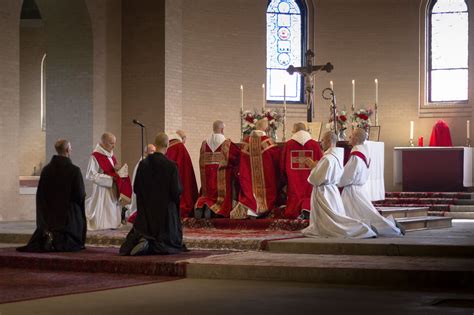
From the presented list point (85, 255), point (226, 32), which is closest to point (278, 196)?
point (85, 255)

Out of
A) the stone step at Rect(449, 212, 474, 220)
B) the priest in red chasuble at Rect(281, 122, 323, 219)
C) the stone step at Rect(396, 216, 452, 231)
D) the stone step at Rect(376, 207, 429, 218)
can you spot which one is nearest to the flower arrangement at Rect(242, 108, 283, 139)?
the priest in red chasuble at Rect(281, 122, 323, 219)

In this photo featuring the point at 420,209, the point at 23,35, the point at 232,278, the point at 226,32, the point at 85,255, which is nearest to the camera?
the point at 232,278

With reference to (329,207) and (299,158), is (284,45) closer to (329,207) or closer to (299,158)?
(299,158)

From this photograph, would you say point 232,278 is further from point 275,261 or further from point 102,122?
point 102,122

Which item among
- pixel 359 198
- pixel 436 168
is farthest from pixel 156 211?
pixel 436 168

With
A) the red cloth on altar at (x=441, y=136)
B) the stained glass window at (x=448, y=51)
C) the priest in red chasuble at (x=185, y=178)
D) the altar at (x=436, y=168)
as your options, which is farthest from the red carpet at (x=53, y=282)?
the stained glass window at (x=448, y=51)

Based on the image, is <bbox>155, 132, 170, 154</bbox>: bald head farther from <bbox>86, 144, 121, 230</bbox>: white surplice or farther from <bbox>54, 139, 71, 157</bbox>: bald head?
<bbox>86, 144, 121, 230</bbox>: white surplice

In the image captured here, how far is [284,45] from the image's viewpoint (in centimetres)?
2352

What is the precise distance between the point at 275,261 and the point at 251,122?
6.27 metres

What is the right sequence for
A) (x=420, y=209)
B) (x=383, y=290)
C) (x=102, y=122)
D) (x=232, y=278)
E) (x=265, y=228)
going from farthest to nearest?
(x=102, y=122) < (x=420, y=209) < (x=265, y=228) < (x=232, y=278) < (x=383, y=290)

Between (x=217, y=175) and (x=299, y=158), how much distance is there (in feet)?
4.58

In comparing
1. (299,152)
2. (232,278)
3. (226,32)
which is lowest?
(232,278)

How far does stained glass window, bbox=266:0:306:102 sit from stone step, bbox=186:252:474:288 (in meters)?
12.6

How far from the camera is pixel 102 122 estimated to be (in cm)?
1984
